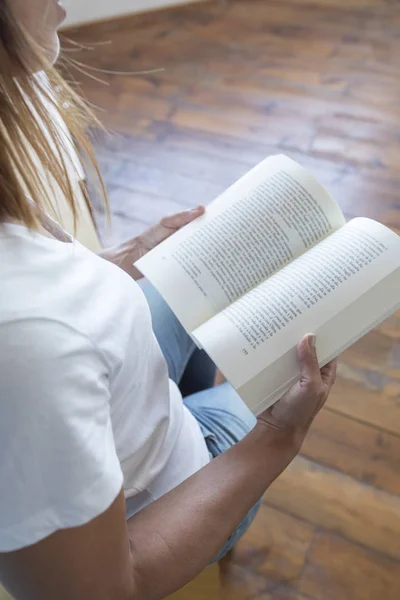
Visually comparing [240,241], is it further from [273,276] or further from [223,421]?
[223,421]

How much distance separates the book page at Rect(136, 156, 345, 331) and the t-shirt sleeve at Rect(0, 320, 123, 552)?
0.27 meters

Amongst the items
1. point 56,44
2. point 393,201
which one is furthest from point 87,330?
point 393,201

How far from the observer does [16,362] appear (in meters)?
0.40

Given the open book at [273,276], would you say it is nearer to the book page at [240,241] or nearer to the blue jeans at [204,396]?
the book page at [240,241]

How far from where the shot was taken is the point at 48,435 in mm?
410

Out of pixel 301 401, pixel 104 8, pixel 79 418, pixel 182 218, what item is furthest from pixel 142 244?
pixel 104 8

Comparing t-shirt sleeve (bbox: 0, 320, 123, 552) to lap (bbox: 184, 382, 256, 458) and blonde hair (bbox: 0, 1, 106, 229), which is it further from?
lap (bbox: 184, 382, 256, 458)

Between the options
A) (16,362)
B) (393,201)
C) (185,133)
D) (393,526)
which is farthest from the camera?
(185,133)

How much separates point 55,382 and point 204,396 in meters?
0.46

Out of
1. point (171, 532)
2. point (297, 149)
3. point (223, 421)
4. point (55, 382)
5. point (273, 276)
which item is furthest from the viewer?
point (297, 149)

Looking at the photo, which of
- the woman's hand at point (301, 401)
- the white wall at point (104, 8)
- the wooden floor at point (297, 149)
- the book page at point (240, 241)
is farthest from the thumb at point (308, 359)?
the white wall at point (104, 8)

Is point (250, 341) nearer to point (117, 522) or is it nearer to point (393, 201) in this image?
point (117, 522)

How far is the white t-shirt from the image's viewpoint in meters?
0.41

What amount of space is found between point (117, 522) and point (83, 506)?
45 millimetres
